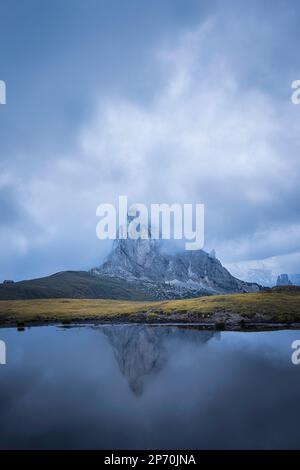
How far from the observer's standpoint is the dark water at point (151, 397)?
87.3ft

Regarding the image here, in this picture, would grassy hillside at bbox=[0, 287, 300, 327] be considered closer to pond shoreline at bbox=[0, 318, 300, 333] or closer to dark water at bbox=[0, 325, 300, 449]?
pond shoreline at bbox=[0, 318, 300, 333]

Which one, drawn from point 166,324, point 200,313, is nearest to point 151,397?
point 166,324

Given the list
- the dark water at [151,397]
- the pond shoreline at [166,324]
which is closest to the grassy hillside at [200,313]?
the pond shoreline at [166,324]

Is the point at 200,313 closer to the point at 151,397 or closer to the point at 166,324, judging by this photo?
the point at 166,324

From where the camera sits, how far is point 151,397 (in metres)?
37.6

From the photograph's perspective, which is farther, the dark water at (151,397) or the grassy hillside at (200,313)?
the grassy hillside at (200,313)

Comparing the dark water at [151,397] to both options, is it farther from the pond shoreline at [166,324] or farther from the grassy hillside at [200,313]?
the grassy hillside at [200,313]

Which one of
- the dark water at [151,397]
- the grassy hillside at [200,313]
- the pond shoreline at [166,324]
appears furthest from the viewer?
the grassy hillside at [200,313]

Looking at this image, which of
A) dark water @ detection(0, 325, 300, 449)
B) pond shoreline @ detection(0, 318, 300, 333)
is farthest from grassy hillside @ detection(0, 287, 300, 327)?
dark water @ detection(0, 325, 300, 449)

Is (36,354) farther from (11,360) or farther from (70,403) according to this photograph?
(70,403)
